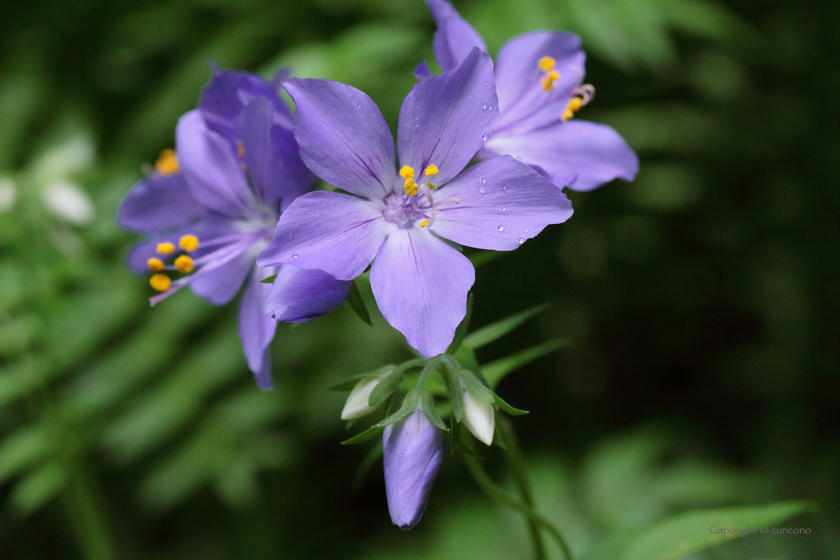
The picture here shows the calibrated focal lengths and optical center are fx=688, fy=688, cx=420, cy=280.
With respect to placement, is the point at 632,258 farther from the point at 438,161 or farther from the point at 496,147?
the point at 438,161

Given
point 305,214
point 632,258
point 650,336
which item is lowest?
point 650,336

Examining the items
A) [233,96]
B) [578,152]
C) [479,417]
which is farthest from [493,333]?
[233,96]

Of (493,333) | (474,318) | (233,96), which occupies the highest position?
(233,96)

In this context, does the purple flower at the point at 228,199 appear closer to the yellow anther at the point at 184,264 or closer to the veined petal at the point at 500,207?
the yellow anther at the point at 184,264

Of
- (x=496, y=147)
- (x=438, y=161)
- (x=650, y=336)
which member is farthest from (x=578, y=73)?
(x=650, y=336)

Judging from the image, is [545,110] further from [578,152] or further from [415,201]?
[415,201]

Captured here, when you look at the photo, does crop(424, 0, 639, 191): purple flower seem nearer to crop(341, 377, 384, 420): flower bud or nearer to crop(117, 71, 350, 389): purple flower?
crop(117, 71, 350, 389): purple flower

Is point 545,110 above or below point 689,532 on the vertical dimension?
above
